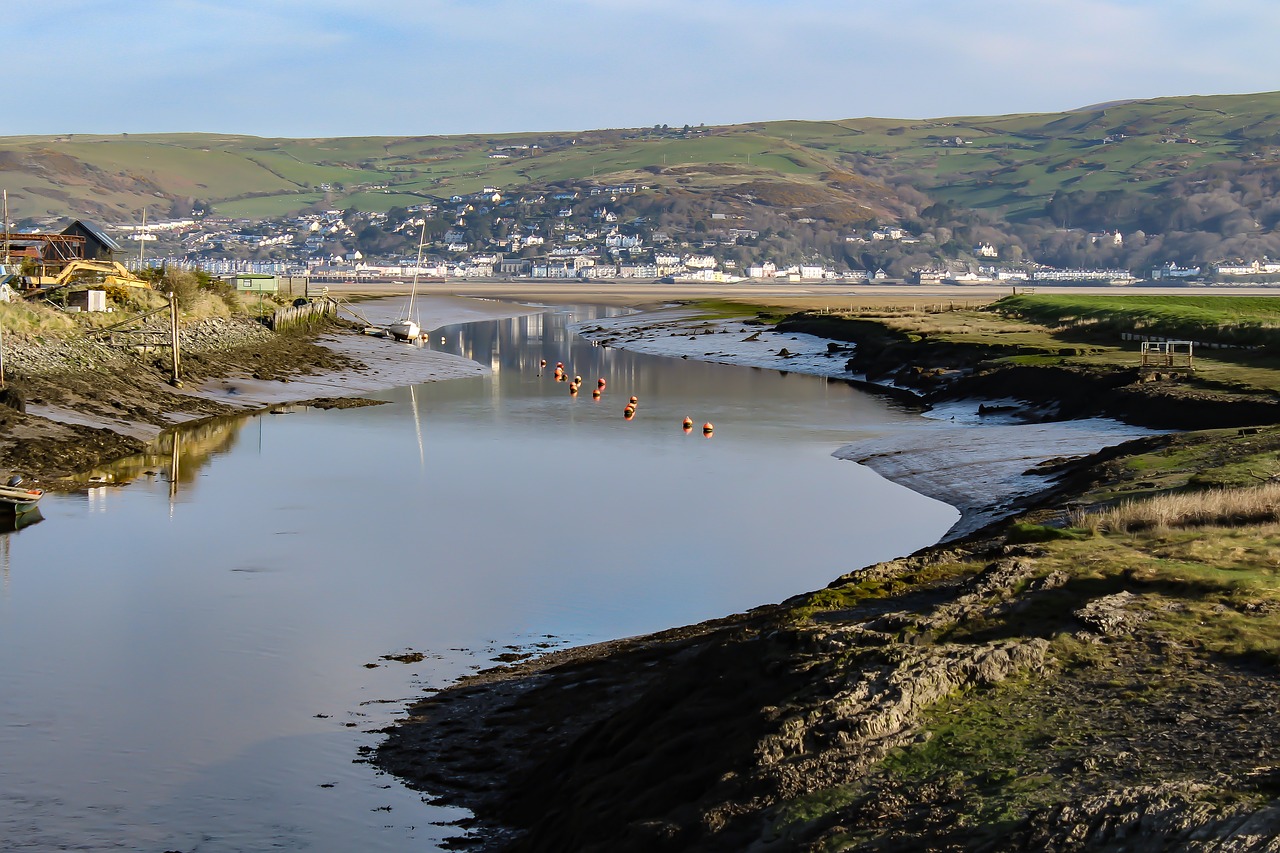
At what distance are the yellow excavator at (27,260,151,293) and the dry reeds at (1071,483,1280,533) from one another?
51790 millimetres

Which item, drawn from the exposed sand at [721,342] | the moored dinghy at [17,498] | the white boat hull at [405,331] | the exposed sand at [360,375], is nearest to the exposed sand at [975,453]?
the moored dinghy at [17,498]

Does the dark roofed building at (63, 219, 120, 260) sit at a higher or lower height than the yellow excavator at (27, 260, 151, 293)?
higher

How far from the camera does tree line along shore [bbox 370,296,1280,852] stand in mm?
9516

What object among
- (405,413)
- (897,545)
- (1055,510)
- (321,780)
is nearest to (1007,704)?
(321,780)

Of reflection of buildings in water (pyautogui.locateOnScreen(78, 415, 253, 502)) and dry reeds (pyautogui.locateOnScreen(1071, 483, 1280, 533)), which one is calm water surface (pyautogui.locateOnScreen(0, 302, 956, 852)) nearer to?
reflection of buildings in water (pyautogui.locateOnScreen(78, 415, 253, 502))

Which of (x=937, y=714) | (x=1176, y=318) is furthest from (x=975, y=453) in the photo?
(x=1176, y=318)

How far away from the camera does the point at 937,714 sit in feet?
37.0

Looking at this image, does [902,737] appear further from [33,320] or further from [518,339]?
[518,339]

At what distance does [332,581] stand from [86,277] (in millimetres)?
49805

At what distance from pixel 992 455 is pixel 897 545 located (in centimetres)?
1008

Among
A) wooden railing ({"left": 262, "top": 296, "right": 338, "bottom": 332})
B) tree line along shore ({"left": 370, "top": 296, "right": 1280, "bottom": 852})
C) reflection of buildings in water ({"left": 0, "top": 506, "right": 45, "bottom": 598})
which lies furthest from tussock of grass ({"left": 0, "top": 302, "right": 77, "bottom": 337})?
tree line along shore ({"left": 370, "top": 296, "right": 1280, "bottom": 852})

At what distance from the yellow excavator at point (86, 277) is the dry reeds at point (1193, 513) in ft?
170

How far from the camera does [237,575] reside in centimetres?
2409

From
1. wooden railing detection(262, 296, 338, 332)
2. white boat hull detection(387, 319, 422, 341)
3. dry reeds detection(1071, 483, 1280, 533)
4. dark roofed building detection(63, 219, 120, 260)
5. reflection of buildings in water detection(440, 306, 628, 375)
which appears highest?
dark roofed building detection(63, 219, 120, 260)
